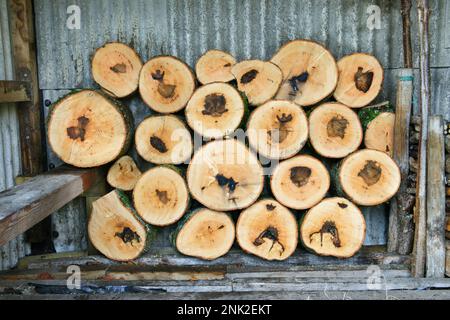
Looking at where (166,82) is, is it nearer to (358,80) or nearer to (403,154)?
(358,80)

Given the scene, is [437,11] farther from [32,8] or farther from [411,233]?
[32,8]

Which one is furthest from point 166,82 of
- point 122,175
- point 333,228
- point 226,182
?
point 333,228

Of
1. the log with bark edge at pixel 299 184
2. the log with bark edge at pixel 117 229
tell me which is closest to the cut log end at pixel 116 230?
the log with bark edge at pixel 117 229

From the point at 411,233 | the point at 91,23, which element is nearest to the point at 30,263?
the point at 91,23

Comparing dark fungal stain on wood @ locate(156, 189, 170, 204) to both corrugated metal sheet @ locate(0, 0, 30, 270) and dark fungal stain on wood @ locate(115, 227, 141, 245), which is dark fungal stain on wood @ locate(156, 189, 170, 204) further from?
corrugated metal sheet @ locate(0, 0, 30, 270)

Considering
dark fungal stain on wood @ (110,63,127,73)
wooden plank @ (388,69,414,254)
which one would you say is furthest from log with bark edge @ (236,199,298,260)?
dark fungal stain on wood @ (110,63,127,73)

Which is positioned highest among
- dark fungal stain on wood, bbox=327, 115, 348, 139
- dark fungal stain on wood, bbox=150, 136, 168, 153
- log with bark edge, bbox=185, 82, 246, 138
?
log with bark edge, bbox=185, 82, 246, 138
